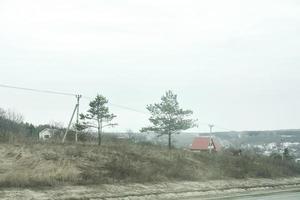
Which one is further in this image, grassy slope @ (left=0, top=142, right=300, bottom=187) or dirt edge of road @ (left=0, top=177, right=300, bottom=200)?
grassy slope @ (left=0, top=142, right=300, bottom=187)

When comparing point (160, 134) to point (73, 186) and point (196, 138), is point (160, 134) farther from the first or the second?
point (73, 186)

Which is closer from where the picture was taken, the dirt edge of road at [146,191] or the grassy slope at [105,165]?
the dirt edge of road at [146,191]

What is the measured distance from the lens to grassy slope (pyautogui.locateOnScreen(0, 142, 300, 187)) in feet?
113

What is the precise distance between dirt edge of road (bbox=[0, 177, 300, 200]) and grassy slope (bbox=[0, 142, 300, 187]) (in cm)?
94

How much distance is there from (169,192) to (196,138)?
83473mm

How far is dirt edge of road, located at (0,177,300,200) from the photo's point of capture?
30594 mm

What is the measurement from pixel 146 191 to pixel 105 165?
4.87 metres

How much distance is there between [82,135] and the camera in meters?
59.5

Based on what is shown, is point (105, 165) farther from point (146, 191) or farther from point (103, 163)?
point (146, 191)

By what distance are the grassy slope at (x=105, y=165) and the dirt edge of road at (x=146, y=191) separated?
941 millimetres

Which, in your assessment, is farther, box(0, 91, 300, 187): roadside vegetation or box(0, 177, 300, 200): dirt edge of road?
box(0, 91, 300, 187): roadside vegetation

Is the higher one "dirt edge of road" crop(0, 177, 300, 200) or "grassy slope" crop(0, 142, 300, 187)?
"grassy slope" crop(0, 142, 300, 187)

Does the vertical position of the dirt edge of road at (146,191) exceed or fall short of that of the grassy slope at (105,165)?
it falls short

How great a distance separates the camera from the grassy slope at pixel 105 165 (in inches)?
1362
